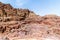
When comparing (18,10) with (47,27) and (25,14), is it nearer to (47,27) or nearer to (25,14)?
(25,14)

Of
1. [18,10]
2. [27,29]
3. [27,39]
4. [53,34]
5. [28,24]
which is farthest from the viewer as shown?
[18,10]

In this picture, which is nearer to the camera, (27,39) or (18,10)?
(27,39)

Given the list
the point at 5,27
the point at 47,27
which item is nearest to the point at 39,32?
the point at 47,27

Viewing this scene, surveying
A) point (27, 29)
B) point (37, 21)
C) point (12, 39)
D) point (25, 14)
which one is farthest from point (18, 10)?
point (12, 39)

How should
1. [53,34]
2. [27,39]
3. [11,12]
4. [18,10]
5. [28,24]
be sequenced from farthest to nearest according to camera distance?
[18,10]
[11,12]
[28,24]
[53,34]
[27,39]

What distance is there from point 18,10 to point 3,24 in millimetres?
9125

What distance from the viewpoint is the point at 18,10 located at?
3431cm

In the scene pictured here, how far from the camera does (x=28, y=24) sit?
2562 cm

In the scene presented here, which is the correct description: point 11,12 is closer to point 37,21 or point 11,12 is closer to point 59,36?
point 37,21

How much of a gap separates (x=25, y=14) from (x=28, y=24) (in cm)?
807

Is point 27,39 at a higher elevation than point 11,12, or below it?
below

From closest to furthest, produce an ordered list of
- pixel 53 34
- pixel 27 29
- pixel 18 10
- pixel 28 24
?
pixel 53 34 → pixel 27 29 → pixel 28 24 → pixel 18 10

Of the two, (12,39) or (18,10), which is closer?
(12,39)

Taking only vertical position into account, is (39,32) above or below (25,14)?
below
